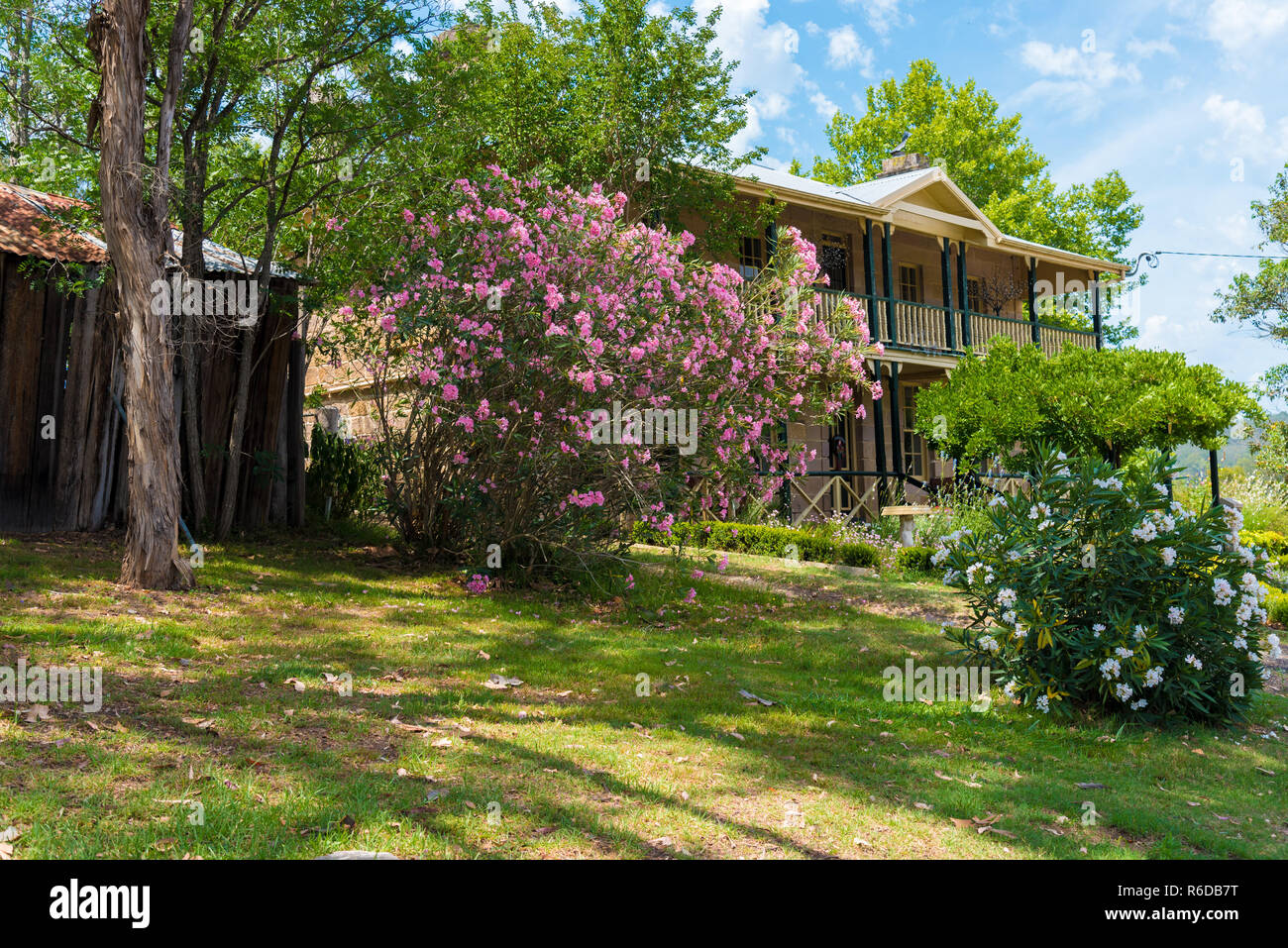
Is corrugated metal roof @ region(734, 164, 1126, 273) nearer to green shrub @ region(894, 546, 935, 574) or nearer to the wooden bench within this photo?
the wooden bench

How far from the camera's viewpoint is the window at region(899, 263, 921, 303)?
23.3 meters

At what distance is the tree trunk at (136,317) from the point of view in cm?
759

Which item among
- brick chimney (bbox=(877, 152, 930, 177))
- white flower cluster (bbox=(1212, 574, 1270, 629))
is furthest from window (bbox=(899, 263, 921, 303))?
white flower cluster (bbox=(1212, 574, 1270, 629))

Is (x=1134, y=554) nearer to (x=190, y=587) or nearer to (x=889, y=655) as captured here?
(x=889, y=655)

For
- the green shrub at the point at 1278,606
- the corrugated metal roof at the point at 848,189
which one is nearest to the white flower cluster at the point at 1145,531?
the green shrub at the point at 1278,606

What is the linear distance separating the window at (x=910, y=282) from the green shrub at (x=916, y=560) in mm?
12123

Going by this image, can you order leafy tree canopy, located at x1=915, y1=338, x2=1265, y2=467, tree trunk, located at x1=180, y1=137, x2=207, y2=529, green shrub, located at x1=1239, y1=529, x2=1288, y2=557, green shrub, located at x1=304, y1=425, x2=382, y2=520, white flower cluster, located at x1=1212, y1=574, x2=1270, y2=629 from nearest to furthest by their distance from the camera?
white flower cluster, located at x1=1212, y1=574, x2=1270, y2=629 < tree trunk, located at x1=180, y1=137, x2=207, y2=529 < leafy tree canopy, located at x1=915, y1=338, x2=1265, y2=467 < green shrub, located at x1=304, y1=425, x2=382, y2=520 < green shrub, located at x1=1239, y1=529, x2=1288, y2=557

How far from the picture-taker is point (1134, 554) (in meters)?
6.19

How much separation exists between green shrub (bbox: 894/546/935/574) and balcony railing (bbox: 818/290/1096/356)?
6222 millimetres

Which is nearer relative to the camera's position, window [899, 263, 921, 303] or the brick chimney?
window [899, 263, 921, 303]

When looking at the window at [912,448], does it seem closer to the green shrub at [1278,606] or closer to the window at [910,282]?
the window at [910,282]

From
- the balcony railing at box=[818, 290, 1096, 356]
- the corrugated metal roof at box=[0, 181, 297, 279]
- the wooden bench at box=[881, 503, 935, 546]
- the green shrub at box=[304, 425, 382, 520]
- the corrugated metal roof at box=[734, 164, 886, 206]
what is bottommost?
the wooden bench at box=[881, 503, 935, 546]

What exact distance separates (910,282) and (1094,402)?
38.4 ft
